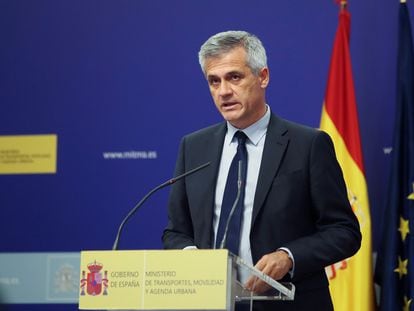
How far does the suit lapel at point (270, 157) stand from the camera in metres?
3.04

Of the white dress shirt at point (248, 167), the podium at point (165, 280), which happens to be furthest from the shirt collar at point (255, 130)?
the podium at point (165, 280)

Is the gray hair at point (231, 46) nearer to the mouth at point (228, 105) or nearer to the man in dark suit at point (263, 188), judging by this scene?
the man in dark suit at point (263, 188)

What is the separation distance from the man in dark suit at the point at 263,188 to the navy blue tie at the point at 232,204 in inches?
0.7

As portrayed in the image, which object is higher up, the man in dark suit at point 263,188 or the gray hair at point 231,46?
the gray hair at point 231,46

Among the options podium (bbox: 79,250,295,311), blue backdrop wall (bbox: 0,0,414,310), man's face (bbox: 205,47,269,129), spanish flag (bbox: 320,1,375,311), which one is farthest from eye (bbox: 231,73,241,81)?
blue backdrop wall (bbox: 0,0,414,310)

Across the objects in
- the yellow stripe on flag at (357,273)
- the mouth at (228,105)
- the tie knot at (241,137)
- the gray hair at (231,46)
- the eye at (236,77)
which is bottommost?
the yellow stripe on flag at (357,273)

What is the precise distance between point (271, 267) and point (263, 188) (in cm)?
44

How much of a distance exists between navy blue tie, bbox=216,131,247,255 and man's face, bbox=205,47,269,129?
0.42 feet

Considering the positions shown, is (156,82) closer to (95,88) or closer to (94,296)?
(95,88)

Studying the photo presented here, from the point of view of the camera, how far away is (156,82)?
5523 mm

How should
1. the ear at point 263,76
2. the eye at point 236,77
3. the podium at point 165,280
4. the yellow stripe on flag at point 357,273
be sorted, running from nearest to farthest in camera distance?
the podium at point 165,280, the eye at point 236,77, the ear at point 263,76, the yellow stripe on flag at point 357,273

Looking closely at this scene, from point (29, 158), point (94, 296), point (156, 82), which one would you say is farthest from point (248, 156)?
point (29, 158)

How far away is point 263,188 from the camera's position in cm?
306

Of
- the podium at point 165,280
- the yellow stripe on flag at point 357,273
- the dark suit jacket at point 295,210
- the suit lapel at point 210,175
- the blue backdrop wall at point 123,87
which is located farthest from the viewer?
the blue backdrop wall at point 123,87
